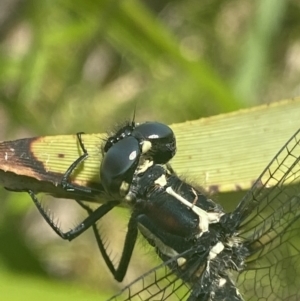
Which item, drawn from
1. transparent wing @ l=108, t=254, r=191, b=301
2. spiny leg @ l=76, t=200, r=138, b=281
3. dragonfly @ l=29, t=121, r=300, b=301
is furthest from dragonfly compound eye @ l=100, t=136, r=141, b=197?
transparent wing @ l=108, t=254, r=191, b=301

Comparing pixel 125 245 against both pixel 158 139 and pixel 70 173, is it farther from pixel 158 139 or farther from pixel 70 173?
pixel 70 173

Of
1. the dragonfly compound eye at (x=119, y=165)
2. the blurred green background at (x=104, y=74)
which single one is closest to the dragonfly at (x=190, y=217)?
the dragonfly compound eye at (x=119, y=165)

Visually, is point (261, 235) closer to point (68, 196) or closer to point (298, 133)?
point (298, 133)

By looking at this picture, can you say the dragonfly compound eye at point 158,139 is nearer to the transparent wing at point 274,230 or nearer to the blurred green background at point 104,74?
the transparent wing at point 274,230

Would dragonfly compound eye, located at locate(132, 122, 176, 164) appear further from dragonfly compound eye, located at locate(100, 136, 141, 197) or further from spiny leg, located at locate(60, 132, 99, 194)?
spiny leg, located at locate(60, 132, 99, 194)

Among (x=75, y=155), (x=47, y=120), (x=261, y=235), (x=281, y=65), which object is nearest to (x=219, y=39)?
(x=281, y=65)
